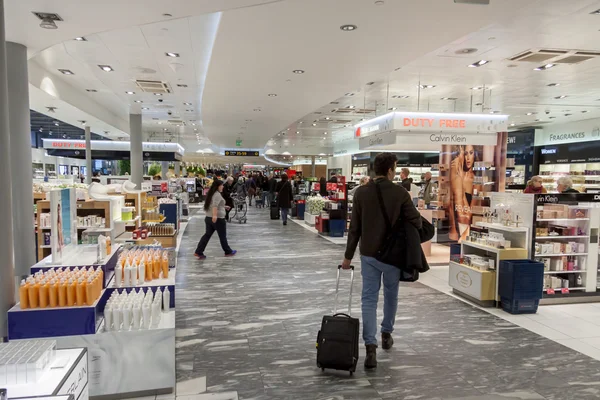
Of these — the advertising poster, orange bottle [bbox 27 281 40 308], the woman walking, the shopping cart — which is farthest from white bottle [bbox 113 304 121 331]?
the shopping cart

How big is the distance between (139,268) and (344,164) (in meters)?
19.5

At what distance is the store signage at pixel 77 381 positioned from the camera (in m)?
1.74

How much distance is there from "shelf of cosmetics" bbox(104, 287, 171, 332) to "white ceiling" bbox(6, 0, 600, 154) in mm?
2695

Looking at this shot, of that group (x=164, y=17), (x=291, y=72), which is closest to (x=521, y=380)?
(x=164, y=17)

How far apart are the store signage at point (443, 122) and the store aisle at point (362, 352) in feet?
12.0

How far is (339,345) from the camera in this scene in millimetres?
3391

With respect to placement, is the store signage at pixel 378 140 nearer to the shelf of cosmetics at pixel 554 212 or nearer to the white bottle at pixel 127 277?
Result: the shelf of cosmetics at pixel 554 212

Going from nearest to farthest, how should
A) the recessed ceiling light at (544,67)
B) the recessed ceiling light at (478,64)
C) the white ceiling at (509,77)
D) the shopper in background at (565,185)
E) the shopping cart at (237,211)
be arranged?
1. the white ceiling at (509,77)
2. the shopper in background at (565,185)
3. the recessed ceiling light at (478,64)
4. the recessed ceiling light at (544,67)
5. the shopping cart at (237,211)

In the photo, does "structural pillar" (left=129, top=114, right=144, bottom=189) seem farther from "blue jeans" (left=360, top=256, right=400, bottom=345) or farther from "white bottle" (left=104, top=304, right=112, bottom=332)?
"blue jeans" (left=360, top=256, right=400, bottom=345)

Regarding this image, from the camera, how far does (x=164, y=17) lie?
4.23 meters

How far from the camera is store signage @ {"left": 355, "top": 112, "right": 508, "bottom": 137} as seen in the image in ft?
27.8

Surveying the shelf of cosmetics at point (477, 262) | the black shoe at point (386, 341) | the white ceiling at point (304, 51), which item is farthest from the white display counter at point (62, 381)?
the shelf of cosmetics at point (477, 262)

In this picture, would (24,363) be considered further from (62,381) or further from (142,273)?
(142,273)

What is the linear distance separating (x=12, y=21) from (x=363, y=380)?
15.8 ft
